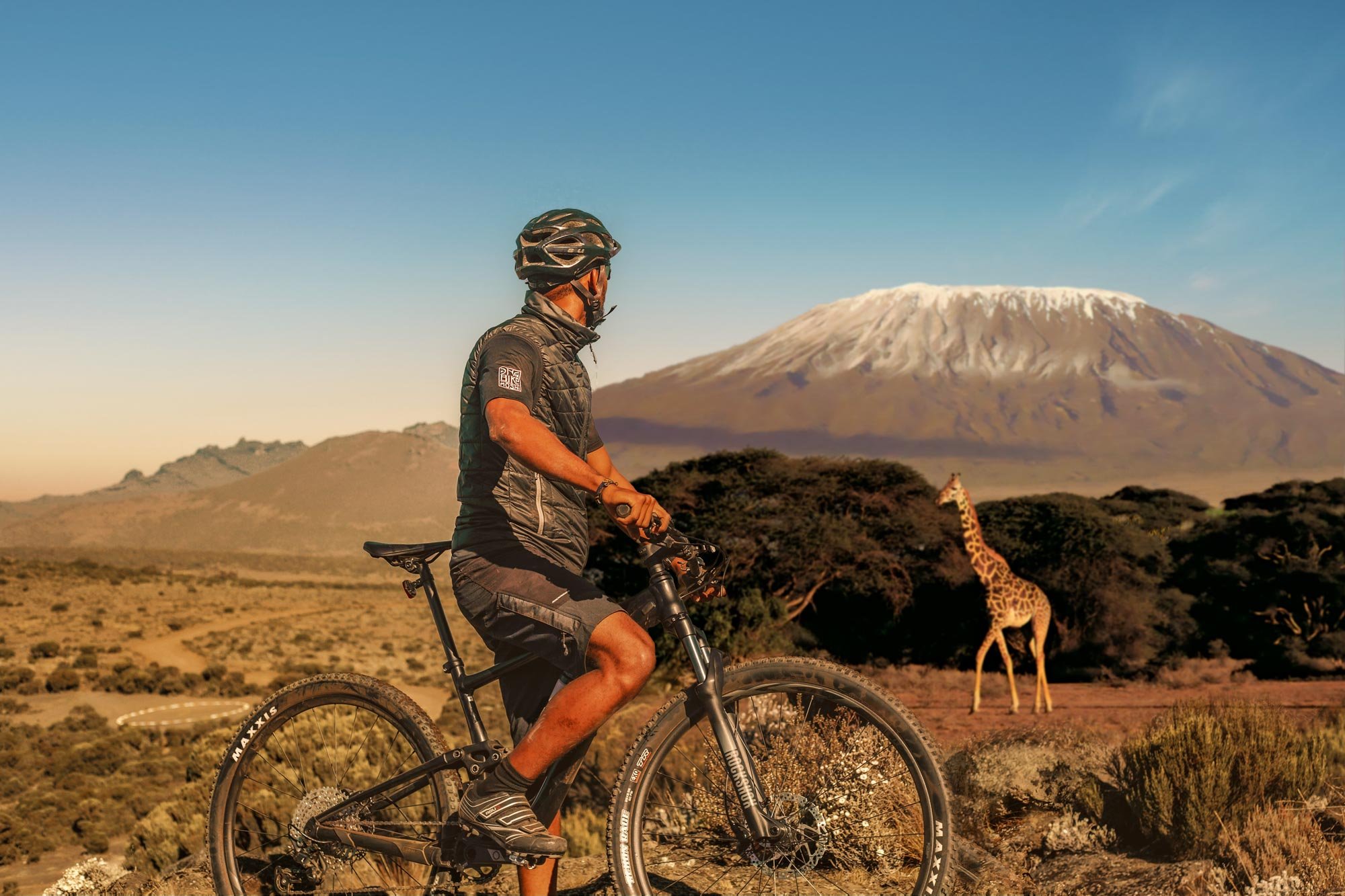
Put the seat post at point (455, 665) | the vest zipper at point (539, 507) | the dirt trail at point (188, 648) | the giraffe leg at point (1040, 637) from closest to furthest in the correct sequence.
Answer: the vest zipper at point (539, 507), the seat post at point (455, 665), the giraffe leg at point (1040, 637), the dirt trail at point (188, 648)

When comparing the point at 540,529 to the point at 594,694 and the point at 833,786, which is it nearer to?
the point at 594,694

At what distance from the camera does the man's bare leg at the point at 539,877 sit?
348 cm

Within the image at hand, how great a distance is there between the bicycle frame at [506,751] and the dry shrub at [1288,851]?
8.84 ft

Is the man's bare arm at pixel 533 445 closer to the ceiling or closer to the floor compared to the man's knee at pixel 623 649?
closer to the ceiling

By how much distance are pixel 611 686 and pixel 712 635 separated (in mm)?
12094

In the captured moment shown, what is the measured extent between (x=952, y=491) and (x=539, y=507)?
8955mm

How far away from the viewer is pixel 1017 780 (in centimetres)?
630

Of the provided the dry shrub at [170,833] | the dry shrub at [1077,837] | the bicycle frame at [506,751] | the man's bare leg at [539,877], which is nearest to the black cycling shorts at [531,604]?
the bicycle frame at [506,751]

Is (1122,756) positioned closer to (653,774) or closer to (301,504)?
(653,774)

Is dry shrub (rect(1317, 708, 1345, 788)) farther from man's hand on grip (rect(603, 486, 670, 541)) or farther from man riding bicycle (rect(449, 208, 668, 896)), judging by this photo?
man's hand on grip (rect(603, 486, 670, 541))

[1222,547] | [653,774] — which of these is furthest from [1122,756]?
[1222,547]

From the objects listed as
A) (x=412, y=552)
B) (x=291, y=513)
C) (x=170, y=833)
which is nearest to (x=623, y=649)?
(x=412, y=552)

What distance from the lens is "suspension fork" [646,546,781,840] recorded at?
2979mm

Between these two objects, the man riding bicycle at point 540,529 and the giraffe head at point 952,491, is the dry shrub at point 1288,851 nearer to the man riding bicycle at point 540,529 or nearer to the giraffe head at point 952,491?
the man riding bicycle at point 540,529
